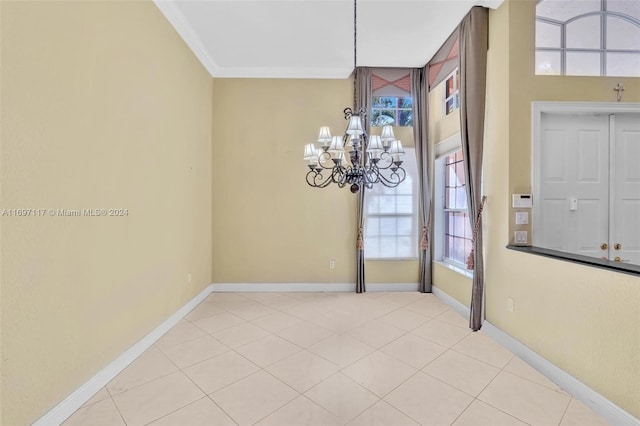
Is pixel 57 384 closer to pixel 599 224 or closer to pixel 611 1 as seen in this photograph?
pixel 599 224

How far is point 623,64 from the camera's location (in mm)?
2795

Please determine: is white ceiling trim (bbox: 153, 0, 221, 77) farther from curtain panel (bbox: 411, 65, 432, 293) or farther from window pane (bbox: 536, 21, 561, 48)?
window pane (bbox: 536, 21, 561, 48)

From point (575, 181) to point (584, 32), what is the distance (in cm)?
153

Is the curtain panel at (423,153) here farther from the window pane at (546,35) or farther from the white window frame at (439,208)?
the window pane at (546,35)

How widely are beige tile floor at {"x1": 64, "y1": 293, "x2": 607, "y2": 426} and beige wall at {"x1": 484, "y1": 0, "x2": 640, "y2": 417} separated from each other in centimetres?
30

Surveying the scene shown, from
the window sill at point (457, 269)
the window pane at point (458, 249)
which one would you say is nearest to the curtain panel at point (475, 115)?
the window sill at point (457, 269)

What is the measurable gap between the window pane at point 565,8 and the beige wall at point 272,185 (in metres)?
2.05

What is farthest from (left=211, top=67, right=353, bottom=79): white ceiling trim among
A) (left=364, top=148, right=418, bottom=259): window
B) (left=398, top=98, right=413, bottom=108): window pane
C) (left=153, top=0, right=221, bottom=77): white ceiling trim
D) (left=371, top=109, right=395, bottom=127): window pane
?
(left=364, top=148, right=418, bottom=259): window

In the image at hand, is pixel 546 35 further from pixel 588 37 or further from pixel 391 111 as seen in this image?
pixel 391 111

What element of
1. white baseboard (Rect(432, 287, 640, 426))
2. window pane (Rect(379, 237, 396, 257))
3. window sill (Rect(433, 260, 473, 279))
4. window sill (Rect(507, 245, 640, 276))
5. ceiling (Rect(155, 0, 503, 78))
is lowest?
white baseboard (Rect(432, 287, 640, 426))

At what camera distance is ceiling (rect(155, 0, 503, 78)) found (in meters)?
2.99

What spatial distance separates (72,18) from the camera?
1896 millimetres

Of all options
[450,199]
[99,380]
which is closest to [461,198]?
[450,199]

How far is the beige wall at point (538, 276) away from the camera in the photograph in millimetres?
1773
